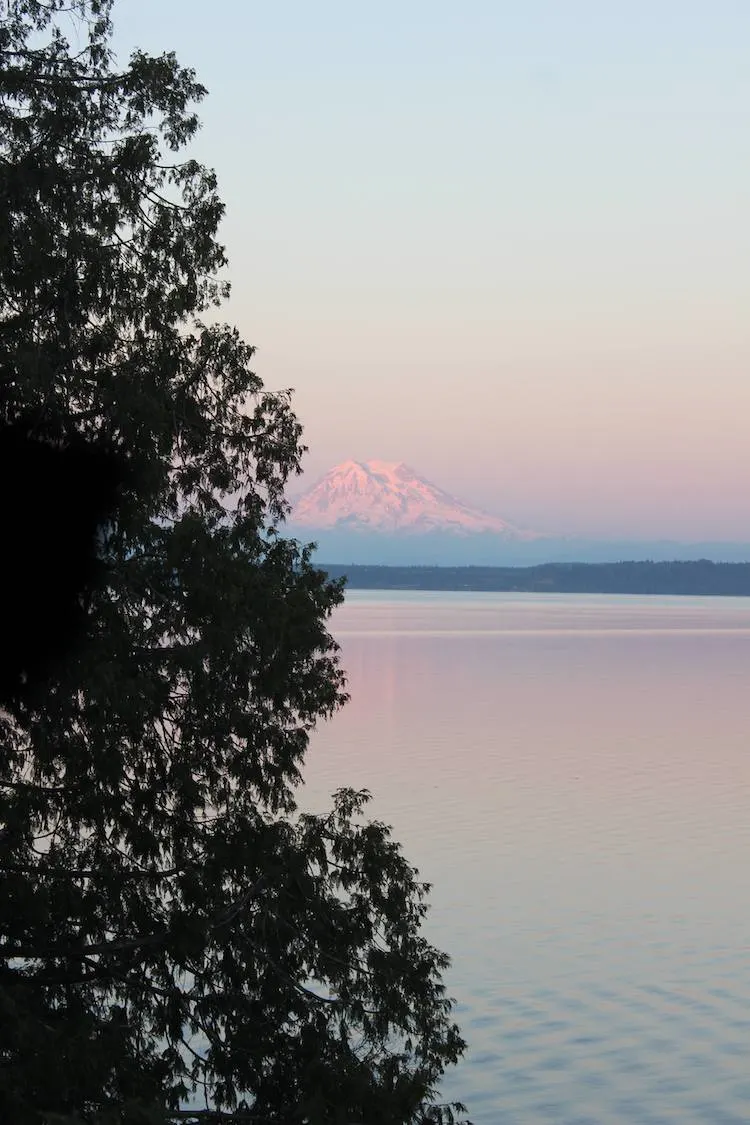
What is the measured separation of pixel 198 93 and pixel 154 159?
0.93 metres

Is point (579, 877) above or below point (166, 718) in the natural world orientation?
below

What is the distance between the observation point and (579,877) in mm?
31031

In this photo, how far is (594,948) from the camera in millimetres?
25875

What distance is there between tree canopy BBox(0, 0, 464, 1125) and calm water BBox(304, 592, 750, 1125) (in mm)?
4388

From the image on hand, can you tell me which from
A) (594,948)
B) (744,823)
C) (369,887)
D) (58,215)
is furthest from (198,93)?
(744,823)

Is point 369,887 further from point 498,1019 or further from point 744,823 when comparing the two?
point 744,823

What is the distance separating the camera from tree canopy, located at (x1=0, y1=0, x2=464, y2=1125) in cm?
1404

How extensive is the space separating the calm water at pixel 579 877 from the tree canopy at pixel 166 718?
14.4 feet

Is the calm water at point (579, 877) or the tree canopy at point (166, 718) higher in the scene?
the tree canopy at point (166, 718)

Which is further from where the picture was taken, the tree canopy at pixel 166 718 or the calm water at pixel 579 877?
the calm water at pixel 579 877

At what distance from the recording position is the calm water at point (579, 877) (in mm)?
20000

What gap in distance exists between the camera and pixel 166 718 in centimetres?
1530

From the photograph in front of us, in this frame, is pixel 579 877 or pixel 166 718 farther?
pixel 579 877

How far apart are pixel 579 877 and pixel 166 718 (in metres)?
17.3
